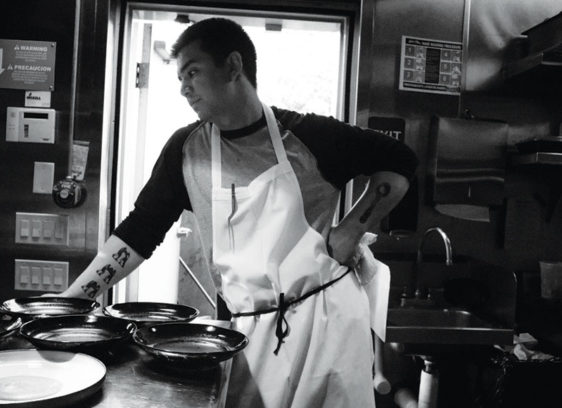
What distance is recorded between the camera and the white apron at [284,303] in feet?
5.56

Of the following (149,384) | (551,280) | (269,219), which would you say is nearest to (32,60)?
(269,219)

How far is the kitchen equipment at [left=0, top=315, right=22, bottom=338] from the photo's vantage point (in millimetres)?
1262

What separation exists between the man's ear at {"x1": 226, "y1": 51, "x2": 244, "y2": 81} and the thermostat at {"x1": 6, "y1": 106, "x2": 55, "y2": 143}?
4.17ft

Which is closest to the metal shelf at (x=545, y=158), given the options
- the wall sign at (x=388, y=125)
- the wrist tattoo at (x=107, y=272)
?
the wall sign at (x=388, y=125)

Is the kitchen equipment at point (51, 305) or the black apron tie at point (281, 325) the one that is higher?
the kitchen equipment at point (51, 305)

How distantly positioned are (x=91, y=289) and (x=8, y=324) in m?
0.40

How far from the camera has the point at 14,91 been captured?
2678mm

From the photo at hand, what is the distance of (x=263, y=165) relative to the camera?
183 cm

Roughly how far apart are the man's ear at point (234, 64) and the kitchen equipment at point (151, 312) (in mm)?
784

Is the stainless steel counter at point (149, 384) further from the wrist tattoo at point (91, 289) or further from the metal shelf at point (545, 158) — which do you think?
the metal shelf at point (545, 158)

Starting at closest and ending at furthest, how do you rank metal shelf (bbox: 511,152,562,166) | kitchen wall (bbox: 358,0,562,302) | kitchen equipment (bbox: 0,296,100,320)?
kitchen equipment (bbox: 0,296,100,320) < metal shelf (bbox: 511,152,562,166) < kitchen wall (bbox: 358,0,562,302)

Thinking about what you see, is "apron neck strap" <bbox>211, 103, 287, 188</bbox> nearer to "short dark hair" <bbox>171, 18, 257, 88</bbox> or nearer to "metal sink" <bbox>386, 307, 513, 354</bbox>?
"short dark hair" <bbox>171, 18, 257, 88</bbox>

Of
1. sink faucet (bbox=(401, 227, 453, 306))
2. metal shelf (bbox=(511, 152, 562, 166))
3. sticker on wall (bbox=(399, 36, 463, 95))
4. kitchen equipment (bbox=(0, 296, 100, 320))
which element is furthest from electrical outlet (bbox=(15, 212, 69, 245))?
metal shelf (bbox=(511, 152, 562, 166))

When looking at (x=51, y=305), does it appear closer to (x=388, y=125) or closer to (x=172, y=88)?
(x=388, y=125)
